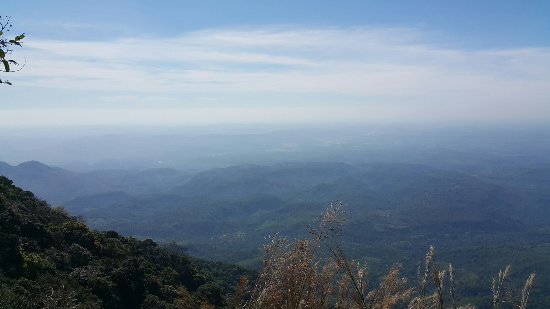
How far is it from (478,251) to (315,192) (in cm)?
7669

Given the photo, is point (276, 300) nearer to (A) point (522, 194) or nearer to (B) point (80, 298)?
(B) point (80, 298)

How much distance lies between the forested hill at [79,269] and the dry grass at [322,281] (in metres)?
5.01

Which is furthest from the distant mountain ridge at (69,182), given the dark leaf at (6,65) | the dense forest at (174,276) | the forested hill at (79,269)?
the dark leaf at (6,65)

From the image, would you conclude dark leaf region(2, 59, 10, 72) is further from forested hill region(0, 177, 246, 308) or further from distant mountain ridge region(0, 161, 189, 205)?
distant mountain ridge region(0, 161, 189, 205)

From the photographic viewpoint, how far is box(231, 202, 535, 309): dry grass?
1837 millimetres

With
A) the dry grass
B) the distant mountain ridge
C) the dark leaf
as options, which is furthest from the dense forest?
the distant mountain ridge

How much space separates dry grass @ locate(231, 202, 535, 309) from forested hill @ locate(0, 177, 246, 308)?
5.01 m

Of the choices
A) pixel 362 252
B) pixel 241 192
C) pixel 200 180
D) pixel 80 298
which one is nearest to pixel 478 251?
pixel 362 252

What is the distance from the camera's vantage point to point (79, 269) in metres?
10.7

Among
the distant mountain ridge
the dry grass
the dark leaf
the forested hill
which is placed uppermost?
the dark leaf

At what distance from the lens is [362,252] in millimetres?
81750

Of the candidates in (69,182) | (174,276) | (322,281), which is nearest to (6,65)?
(322,281)

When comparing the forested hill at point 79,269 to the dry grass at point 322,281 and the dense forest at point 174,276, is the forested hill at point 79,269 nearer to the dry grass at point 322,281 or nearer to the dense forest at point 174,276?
the dense forest at point 174,276

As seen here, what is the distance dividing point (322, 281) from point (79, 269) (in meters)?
10.2
